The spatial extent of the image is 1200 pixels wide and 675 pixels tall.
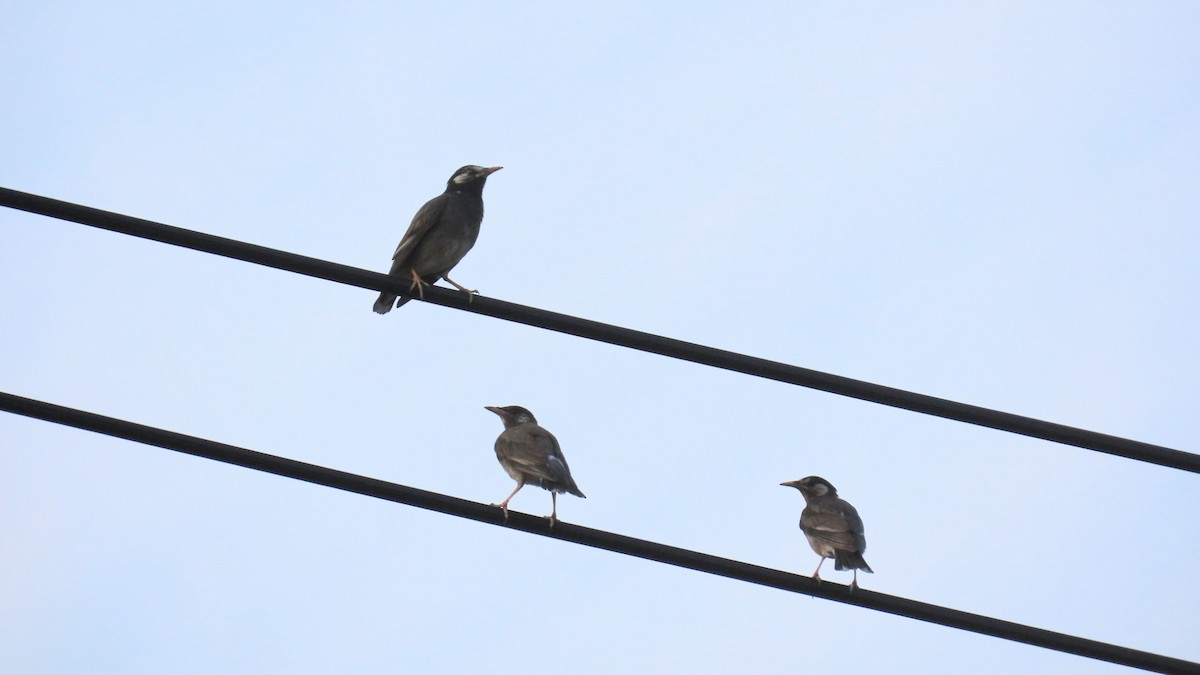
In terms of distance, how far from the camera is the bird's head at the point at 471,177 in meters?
11.6

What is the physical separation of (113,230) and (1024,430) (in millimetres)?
3977

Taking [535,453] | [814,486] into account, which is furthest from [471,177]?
[814,486]

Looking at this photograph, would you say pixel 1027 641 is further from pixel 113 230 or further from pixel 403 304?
pixel 403 304

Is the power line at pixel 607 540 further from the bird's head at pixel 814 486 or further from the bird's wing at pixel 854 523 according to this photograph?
the bird's head at pixel 814 486

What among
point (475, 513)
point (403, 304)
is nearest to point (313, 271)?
point (475, 513)

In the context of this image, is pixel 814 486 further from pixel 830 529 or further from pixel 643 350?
pixel 643 350

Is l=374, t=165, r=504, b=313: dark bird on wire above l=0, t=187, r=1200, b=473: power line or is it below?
above

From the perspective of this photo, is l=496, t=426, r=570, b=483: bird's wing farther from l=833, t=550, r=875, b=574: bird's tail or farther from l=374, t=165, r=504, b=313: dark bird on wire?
l=833, t=550, r=875, b=574: bird's tail

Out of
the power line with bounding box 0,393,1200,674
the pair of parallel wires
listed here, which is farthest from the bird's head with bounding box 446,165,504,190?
the power line with bounding box 0,393,1200,674

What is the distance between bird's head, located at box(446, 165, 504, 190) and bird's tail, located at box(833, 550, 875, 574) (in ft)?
13.9

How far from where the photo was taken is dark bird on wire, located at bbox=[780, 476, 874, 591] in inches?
375

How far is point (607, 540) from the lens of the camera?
576 cm

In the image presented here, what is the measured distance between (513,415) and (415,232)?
167 centimetres

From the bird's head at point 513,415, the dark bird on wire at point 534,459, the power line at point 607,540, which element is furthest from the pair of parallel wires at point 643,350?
the bird's head at point 513,415
